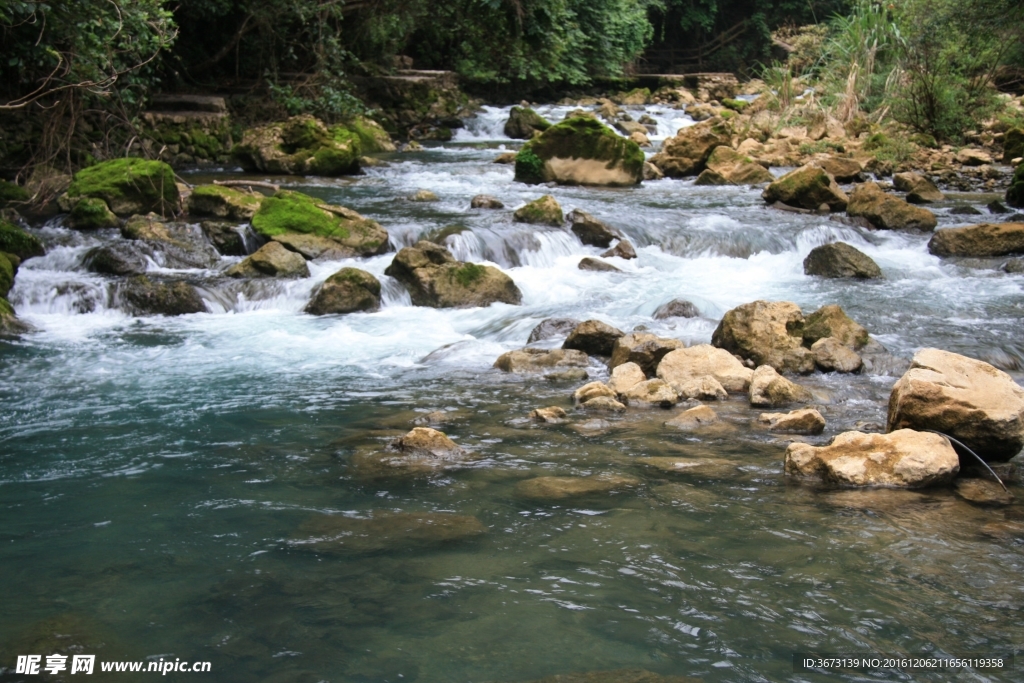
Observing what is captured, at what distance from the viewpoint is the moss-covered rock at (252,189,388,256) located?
10.2 metres

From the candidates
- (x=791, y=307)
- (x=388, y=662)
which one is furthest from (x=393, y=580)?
(x=791, y=307)

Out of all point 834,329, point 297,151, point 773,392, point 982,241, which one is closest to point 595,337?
point 773,392

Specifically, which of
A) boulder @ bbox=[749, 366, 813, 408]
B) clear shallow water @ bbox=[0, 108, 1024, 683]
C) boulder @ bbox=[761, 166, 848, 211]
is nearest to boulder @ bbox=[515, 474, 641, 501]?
clear shallow water @ bbox=[0, 108, 1024, 683]

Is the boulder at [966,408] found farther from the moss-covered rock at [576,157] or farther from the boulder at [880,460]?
the moss-covered rock at [576,157]

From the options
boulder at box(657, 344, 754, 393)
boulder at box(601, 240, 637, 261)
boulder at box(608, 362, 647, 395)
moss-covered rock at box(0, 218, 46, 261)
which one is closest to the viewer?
boulder at box(608, 362, 647, 395)

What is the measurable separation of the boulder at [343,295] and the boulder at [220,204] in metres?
3.00

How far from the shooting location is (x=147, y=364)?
6.83 meters

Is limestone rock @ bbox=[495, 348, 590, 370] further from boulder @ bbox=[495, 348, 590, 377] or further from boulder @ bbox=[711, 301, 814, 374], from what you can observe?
boulder @ bbox=[711, 301, 814, 374]

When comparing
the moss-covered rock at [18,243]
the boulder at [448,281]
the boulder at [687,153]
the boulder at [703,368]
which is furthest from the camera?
the boulder at [687,153]

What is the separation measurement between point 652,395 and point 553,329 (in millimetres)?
2104

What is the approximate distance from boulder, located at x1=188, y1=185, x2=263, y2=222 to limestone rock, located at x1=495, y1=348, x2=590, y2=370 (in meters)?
5.66

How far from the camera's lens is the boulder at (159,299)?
8.54 metres

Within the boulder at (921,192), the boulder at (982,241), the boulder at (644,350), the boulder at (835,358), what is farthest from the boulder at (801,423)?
the boulder at (921,192)

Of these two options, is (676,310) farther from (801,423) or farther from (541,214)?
(541,214)
